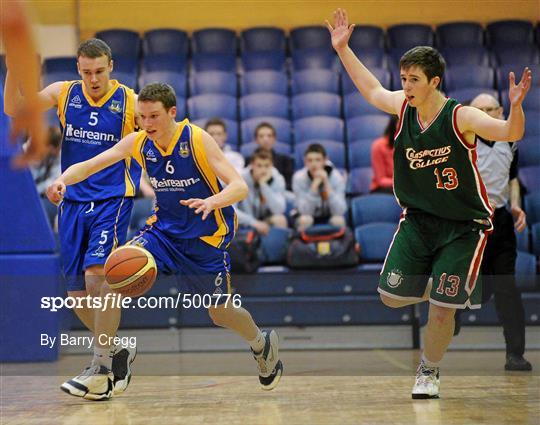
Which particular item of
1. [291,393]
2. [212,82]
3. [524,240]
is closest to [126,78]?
[212,82]

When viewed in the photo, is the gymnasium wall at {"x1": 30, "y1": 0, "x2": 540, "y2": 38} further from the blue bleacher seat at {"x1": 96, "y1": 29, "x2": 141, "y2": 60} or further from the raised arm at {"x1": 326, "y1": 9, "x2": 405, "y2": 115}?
the raised arm at {"x1": 326, "y1": 9, "x2": 405, "y2": 115}

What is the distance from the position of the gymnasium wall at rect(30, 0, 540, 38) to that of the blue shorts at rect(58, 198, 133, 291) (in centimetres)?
96

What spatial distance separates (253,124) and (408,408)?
3642mm

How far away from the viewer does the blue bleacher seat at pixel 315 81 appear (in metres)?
7.07

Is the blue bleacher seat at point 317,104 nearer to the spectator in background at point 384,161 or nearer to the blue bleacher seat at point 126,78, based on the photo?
the spectator in background at point 384,161

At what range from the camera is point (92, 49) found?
4867 millimetres

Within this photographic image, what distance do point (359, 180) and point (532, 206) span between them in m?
1.28

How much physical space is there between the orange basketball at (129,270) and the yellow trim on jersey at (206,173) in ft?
1.29

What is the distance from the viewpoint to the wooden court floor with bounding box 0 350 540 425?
424cm

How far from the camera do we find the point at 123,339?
5.67 meters

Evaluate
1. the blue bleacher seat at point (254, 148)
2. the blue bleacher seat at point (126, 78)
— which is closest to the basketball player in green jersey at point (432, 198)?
the blue bleacher seat at point (126, 78)

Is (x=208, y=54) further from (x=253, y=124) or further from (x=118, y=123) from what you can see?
(x=118, y=123)

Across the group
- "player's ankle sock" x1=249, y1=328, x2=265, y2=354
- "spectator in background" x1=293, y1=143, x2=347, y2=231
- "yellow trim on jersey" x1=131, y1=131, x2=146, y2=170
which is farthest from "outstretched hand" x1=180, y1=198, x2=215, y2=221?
"spectator in background" x1=293, y1=143, x2=347, y2=231

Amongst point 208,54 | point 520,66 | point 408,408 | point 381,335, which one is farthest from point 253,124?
point 408,408
